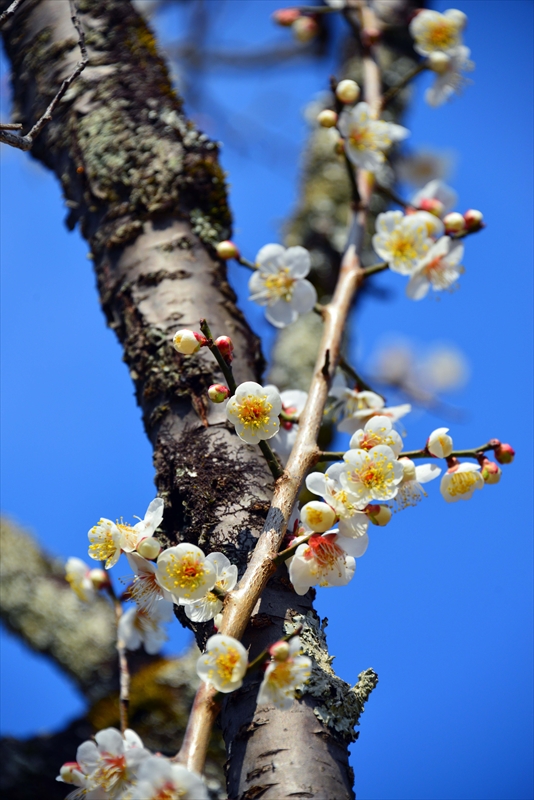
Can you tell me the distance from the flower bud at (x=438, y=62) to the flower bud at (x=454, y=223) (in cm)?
63

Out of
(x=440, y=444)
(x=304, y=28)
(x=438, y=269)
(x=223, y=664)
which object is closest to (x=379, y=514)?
(x=440, y=444)

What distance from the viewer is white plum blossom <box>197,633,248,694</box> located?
0.82 m

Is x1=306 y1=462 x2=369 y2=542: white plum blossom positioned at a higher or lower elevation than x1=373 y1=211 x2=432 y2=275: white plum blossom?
lower

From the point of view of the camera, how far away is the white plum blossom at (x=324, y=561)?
975 millimetres

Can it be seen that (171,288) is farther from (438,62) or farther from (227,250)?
(438,62)

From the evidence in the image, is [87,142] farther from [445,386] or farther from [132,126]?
[445,386]

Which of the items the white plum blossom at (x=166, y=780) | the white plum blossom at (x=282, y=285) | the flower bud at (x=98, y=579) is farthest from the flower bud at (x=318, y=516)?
the flower bud at (x=98, y=579)

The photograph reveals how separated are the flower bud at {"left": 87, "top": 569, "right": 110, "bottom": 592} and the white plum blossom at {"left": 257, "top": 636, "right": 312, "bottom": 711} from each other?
75 cm

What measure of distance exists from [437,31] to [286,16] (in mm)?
621

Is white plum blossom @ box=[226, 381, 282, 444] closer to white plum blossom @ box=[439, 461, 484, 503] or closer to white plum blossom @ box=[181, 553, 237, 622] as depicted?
white plum blossom @ box=[181, 553, 237, 622]

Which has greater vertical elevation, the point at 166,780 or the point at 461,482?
the point at 461,482

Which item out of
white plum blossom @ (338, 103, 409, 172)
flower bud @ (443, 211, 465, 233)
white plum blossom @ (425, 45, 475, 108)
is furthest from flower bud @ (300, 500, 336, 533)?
white plum blossom @ (425, 45, 475, 108)

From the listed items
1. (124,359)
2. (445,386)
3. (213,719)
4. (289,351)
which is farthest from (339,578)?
(445,386)

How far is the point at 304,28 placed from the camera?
232 centimetres
